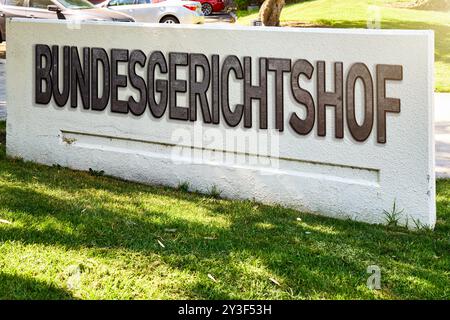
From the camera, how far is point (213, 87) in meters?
7.15

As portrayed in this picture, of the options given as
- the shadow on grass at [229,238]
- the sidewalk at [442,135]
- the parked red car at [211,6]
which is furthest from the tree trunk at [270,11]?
the shadow on grass at [229,238]

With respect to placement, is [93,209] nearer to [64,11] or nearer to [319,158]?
[319,158]

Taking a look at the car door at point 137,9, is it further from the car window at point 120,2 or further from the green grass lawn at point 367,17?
the green grass lawn at point 367,17

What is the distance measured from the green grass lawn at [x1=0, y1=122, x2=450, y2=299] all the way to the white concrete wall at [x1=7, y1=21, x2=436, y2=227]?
8.9 inches

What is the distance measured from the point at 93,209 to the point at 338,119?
6.44 ft

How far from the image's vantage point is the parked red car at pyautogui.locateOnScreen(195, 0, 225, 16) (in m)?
36.5

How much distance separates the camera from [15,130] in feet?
27.4

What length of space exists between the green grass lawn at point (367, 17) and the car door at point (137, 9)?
3201mm

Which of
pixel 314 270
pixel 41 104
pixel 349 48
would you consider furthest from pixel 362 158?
pixel 41 104

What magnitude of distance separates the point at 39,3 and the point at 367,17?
9559mm

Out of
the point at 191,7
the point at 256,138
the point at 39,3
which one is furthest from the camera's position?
the point at 191,7

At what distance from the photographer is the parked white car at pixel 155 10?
2502 centimetres

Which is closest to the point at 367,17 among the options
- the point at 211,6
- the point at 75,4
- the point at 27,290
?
the point at 75,4

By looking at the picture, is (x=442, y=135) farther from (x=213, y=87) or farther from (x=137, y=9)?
(x=137, y=9)
